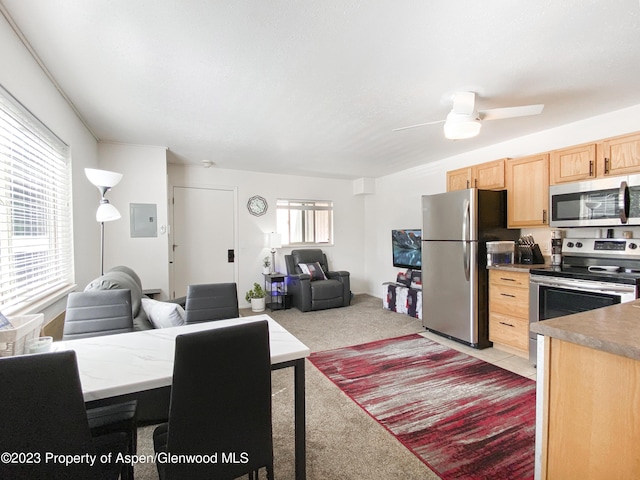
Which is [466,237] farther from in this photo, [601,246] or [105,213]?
[105,213]

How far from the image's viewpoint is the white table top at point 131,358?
1124 millimetres

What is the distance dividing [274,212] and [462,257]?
3.45 m

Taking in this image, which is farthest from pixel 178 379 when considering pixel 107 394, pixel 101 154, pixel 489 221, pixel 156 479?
pixel 101 154

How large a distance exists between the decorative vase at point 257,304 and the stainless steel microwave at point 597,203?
4.11 m

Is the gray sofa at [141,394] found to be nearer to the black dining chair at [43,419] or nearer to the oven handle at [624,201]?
the black dining chair at [43,419]

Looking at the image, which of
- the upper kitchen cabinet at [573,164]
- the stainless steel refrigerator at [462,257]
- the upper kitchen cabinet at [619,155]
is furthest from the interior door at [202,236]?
the upper kitchen cabinet at [619,155]

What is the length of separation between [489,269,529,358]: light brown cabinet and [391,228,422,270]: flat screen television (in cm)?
169

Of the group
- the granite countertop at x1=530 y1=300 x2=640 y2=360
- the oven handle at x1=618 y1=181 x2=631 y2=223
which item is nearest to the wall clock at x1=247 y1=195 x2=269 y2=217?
the oven handle at x1=618 y1=181 x2=631 y2=223

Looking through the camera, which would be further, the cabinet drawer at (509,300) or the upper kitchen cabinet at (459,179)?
the upper kitchen cabinet at (459,179)

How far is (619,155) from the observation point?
2.63m

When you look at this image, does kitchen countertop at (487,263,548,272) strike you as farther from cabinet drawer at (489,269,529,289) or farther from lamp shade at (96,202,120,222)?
lamp shade at (96,202,120,222)

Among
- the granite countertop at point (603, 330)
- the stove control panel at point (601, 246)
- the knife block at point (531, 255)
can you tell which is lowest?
the granite countertop at point (603, 330)

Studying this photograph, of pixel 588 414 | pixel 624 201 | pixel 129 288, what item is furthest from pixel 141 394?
pixel 624 201

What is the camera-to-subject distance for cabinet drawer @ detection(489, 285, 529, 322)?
3036 millimetres
